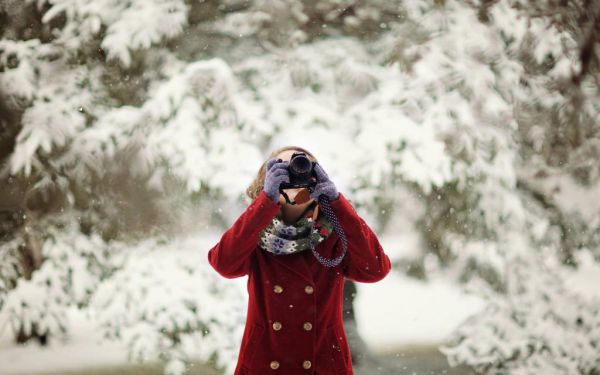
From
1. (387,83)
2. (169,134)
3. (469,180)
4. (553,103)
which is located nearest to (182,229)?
(169,134)

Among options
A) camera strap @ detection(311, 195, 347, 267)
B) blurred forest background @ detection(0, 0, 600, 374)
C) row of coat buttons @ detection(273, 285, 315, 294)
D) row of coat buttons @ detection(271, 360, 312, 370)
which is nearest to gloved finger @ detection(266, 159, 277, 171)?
camera strap @ detection(311, 195, 347, 267)

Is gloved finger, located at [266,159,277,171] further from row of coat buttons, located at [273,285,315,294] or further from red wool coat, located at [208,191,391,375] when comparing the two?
row of coat buttons, located at [273,285,315,294]

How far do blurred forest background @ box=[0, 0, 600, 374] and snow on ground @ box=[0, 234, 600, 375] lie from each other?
0.06 metres

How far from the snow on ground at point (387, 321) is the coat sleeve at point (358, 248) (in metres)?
1.61

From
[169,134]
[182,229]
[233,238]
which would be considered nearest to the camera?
[233,238]

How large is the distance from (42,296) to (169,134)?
104cm

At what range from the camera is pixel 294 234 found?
129 centimetres

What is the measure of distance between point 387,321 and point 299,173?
2.11 m

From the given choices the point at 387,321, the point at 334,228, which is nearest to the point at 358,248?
the point at 334,228

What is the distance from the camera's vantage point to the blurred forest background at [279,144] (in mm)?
2744

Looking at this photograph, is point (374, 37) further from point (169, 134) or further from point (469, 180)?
point (169, 134)

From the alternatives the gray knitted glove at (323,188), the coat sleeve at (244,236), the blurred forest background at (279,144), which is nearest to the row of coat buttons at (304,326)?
the coat sleeve at (244,236)

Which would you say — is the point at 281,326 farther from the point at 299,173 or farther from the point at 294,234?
the point at 299,173

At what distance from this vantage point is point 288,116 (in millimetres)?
2791
